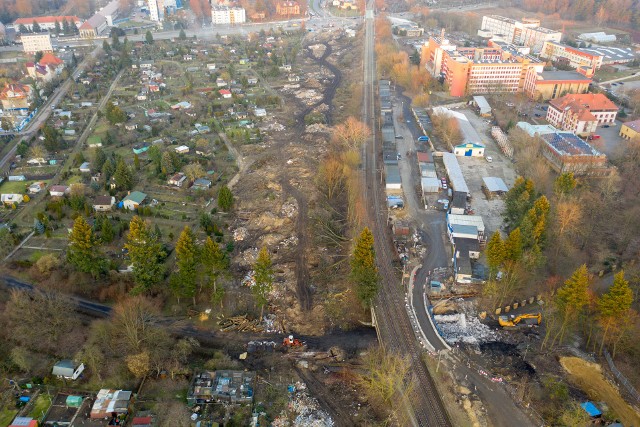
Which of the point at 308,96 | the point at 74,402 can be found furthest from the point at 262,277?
the point at 308,96

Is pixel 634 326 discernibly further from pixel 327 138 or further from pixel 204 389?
pixel 327 138

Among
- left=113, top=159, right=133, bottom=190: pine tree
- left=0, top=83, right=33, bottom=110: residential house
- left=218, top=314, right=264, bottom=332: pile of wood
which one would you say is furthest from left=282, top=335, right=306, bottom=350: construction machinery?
left=0, top=83, right=33, bottom=110: residential house

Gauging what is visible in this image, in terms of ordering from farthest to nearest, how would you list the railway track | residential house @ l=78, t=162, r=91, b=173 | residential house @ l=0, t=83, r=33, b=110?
1. residential house @ l=0, t=83, r=33, b=110
2. residential house @ l=78, t=162, r=91, b=173
3. the railway track

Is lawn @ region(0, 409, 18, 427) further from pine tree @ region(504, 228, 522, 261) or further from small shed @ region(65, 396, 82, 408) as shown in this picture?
pine tree @ region(504, 228, 522, 261)

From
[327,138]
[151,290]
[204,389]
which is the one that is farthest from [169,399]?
[327,138]

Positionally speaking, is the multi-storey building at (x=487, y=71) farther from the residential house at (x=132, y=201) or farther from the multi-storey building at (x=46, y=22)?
the multi-storey building at (x=46, y=22)

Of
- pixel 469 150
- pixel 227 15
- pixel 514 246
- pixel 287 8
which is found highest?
pixel 287 8

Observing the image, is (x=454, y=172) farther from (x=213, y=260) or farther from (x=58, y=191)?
(x=58, y=191)
